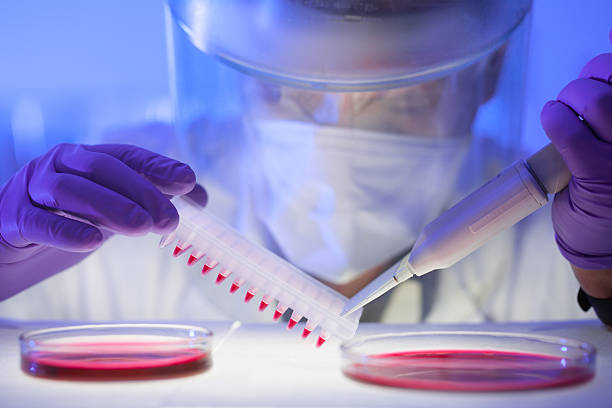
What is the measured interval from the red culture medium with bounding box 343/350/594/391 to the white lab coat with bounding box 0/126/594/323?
0.75 meters

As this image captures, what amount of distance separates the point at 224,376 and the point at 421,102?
767 millimetres

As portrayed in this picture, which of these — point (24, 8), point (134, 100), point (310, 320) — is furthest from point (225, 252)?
point (24, 8)

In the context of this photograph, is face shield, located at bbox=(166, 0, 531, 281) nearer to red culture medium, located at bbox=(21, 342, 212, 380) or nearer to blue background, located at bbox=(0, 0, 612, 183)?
blue background, located at bbox=(0, 0, 612, 183)

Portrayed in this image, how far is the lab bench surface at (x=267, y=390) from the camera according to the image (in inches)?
16.8

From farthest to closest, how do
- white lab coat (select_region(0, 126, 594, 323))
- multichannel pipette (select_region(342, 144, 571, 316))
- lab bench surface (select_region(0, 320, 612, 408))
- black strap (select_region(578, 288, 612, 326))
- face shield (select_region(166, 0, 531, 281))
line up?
white lab coat (select_region(0, 126, 594, 323)) → face shield (select_region(166, 0, 531, 281)) → black strap (select_region(578, 288, 612, 326)) → multichannel pipette (select_region(342, 144, 571, 316)) → lab bench surface (select_region(0, 320, 612, 408))

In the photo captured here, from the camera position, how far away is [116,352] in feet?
1.83

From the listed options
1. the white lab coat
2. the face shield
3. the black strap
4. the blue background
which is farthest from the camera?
the blue background

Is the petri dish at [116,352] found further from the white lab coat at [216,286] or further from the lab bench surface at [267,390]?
the white lab coat at [216,286]

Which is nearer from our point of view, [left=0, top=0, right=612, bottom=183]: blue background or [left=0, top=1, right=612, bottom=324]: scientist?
[left=0, top=1, right=612, bottom=324]: scientist

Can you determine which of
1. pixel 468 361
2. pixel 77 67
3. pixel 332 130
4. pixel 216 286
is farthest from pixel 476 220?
pixel 77 67

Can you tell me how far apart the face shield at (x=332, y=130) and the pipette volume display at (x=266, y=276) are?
38cm

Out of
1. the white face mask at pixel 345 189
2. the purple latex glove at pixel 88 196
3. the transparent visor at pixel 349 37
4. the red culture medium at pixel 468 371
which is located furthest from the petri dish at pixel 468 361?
the white face mask at pixel 345 189

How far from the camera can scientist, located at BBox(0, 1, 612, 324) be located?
2.13 ft

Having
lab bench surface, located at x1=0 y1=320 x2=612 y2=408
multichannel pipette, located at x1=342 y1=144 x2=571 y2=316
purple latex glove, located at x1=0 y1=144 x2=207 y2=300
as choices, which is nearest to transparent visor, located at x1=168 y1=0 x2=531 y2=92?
purple latex glove, located at x1=0 y1=144 x2=207 y2=300
